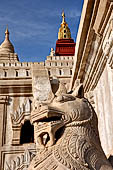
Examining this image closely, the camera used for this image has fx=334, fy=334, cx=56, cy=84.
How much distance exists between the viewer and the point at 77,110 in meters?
3.01

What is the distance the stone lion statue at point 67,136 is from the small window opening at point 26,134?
5606mm

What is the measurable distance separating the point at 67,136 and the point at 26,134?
6.03 metres

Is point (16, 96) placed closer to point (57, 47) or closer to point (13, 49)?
point (13, 49)

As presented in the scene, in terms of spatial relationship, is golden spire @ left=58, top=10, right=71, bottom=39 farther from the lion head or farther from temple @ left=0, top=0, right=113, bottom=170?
the lion head

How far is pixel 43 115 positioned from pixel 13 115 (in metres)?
5.61

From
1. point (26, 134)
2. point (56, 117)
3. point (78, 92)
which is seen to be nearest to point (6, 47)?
point (26, 134)

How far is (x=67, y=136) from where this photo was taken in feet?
9.63

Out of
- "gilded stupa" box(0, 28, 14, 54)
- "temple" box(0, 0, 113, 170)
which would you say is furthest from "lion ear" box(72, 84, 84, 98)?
"gilded stupa" box(0, 28, 14, 54)

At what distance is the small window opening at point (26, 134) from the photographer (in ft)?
28.3

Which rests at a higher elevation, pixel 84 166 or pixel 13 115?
pixel 13 115

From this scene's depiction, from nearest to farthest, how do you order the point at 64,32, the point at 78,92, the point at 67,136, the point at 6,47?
the point at 67,136, the point at 78,92, the point at 6,47, the point at 64,32

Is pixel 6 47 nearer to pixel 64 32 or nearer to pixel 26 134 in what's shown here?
pixel 64 32

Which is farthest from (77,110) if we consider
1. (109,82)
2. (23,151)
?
(23,151)

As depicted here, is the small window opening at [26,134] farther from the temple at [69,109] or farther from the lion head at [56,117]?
the lion head at [56,117]
